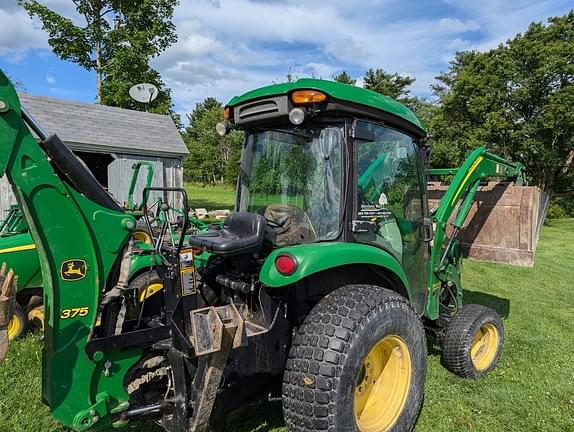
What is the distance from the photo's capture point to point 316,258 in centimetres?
238

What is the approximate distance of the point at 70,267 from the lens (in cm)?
211

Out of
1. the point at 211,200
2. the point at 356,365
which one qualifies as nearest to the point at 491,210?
the point at 356,365

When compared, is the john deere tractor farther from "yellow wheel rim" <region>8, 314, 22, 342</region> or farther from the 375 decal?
"yellow wheel rim" <region>8, 314, 22, 342</region>

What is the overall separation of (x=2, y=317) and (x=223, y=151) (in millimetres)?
45860

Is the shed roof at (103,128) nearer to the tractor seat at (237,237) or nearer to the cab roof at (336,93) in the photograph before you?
the cab roof at (336,93)

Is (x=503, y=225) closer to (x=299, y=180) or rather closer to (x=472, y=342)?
(x=472, y=342)

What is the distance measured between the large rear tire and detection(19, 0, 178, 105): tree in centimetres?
1710

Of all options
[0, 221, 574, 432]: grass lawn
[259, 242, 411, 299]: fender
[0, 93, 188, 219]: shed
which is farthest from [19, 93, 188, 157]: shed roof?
[259, 242, 411, 299]: fender

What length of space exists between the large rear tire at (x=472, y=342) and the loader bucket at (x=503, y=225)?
766 mm

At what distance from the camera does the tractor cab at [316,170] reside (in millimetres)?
2586

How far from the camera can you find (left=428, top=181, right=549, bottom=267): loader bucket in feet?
14.6

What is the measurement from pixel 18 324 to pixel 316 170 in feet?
12.5

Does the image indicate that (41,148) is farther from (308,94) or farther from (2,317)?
(308,94)

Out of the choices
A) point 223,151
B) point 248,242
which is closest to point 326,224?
point 248,242
